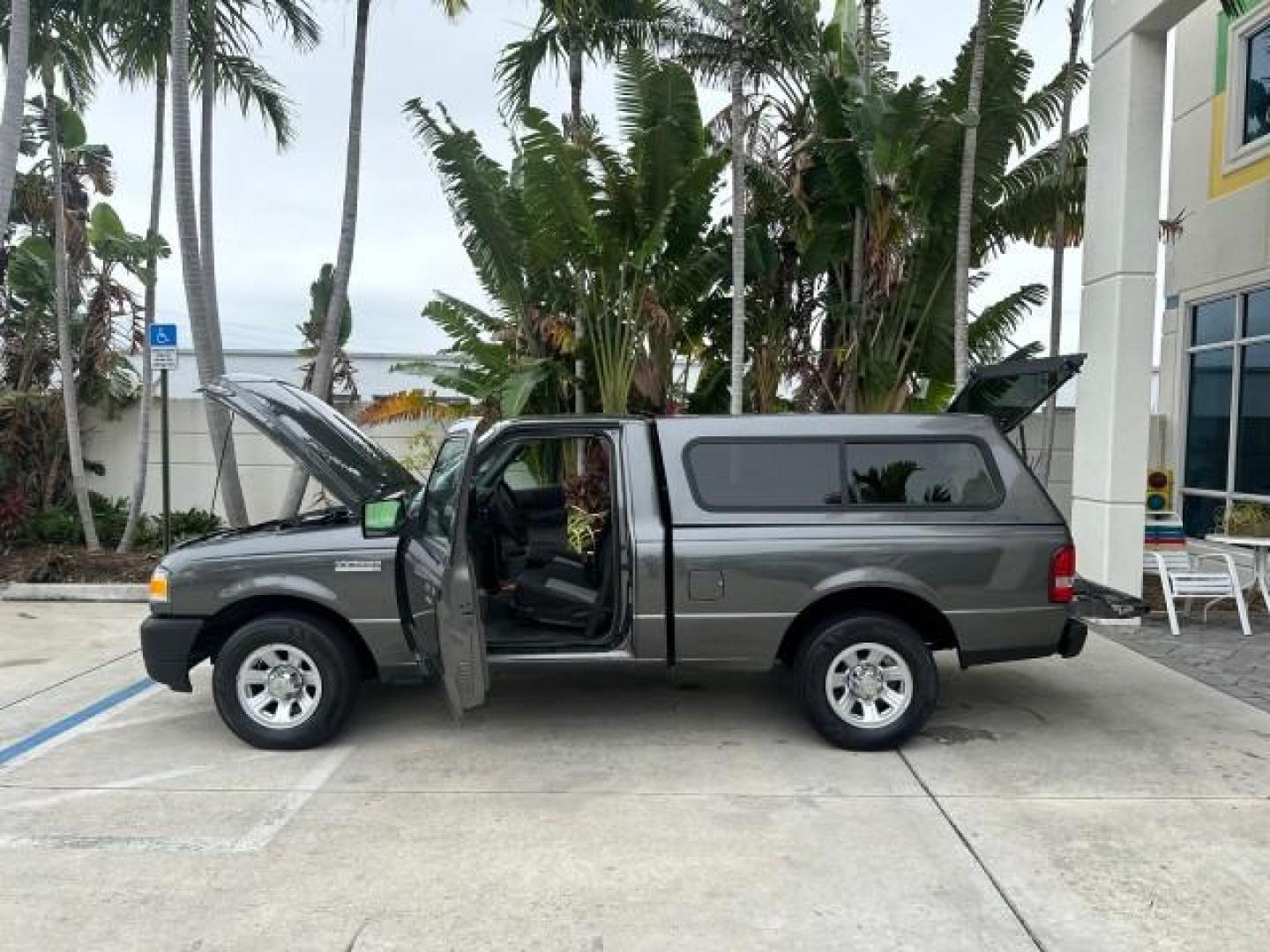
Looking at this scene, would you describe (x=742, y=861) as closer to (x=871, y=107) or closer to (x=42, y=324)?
(x=871, y=107)

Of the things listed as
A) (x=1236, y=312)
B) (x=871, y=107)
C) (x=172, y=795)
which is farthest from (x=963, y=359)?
(x=172, y=795)

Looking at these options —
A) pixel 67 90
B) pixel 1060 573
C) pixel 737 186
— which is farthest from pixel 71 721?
pixel 67 90

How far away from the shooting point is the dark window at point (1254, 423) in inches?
425

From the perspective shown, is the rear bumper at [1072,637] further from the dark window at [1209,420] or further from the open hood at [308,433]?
the dark window at [1209,420]

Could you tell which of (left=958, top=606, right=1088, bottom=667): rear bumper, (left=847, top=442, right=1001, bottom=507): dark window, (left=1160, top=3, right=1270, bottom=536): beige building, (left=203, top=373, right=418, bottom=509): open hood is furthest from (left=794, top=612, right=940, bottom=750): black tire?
(left=1160, top=3, right=1270, bottom=536): beige building

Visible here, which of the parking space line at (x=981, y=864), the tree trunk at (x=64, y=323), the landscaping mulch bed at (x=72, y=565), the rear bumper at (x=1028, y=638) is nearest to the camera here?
the parking space line at (x=981, y=864)

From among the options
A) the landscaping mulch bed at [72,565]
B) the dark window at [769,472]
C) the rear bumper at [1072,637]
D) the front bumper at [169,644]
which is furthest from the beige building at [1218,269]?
the landscaping mulch bed at [72,565]

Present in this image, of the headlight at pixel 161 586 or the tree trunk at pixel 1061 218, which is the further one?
the tree trunk at pixel 1061 218

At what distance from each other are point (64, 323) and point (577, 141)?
5.93 meters

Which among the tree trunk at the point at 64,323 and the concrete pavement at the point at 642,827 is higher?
the tree trunk at the point at 64,323

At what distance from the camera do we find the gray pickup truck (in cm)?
508

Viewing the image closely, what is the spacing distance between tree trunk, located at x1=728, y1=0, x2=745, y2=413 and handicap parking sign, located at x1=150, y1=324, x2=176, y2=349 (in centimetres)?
553

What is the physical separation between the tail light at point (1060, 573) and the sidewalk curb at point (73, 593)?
27.6ft

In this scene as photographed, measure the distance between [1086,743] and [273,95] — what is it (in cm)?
1116
